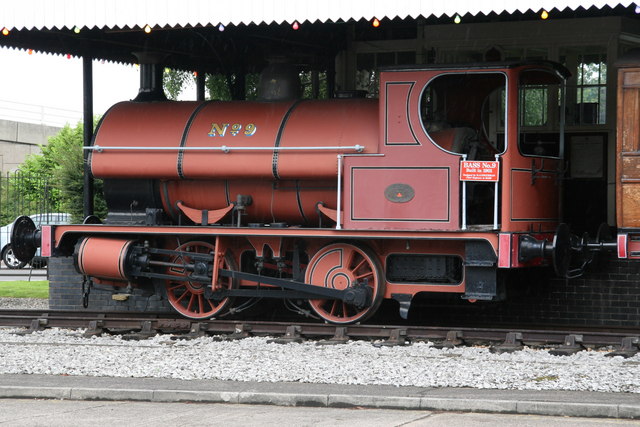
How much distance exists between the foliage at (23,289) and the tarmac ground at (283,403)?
9953mm

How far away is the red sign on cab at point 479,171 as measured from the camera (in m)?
11.1

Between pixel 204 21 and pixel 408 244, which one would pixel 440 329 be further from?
pixel 204 21

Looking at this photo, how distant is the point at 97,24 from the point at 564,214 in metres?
6.94

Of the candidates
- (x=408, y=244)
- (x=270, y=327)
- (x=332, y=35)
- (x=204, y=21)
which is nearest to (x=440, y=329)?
(x=408, y=244)

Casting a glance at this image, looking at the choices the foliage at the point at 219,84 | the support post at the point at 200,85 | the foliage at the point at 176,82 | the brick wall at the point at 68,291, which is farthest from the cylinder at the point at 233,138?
the foliage at the point at 176,82

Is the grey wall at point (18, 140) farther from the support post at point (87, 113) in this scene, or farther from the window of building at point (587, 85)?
the window of building at point (587, 85)

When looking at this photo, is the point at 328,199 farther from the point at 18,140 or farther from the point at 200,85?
the point at 18,140

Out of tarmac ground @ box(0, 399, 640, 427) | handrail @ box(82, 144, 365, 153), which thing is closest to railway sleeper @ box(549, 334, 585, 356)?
tarmac ground @ box(0, 399, 640, 427)

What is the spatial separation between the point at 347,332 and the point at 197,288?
2.34m

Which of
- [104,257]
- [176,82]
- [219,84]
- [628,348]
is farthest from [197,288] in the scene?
[176,82]

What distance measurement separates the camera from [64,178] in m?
30.4

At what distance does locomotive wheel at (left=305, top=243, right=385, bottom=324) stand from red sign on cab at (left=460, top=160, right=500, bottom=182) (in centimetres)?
154

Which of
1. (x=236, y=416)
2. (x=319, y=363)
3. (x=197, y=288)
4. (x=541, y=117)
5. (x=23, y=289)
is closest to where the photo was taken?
(x=236, y=416)

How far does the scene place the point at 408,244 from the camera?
38.7 ft
